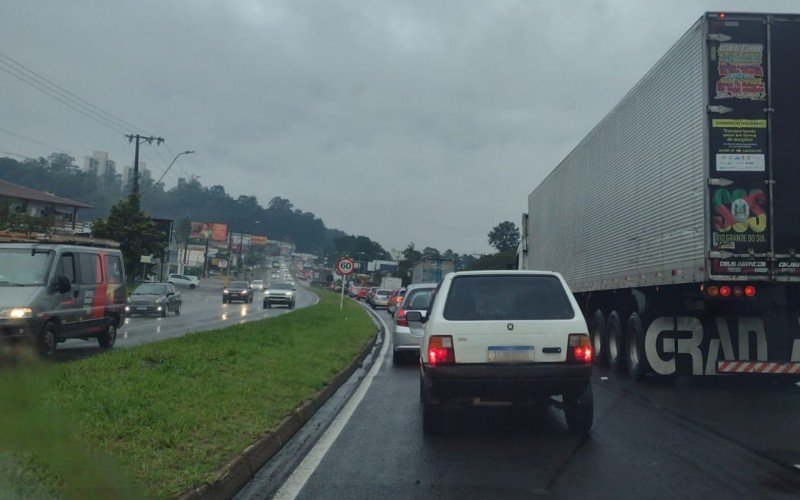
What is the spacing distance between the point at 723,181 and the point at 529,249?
1452 centimetres

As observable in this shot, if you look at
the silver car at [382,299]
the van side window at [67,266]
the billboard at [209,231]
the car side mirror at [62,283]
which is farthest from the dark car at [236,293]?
the billboard at [209,231]

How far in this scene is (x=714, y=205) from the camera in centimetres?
966

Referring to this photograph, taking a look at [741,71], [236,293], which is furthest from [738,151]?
[236,293]

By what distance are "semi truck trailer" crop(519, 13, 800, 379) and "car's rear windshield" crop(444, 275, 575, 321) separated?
9.98ft

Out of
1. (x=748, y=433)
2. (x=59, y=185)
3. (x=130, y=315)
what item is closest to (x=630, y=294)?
(x=748, y=433)

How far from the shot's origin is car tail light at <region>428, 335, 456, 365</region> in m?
7.35

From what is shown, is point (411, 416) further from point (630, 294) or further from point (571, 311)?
point (630, 294)

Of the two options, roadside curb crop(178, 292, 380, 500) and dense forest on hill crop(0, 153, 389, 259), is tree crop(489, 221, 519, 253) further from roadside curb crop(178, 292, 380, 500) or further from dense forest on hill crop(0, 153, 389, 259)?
roadside curb crop(178, 292, 380, 500)

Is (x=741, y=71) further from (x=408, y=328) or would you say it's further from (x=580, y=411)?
(x=408, y=328)

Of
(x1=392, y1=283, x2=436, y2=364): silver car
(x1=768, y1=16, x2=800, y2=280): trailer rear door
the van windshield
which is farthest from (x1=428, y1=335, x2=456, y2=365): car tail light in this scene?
the van windshield

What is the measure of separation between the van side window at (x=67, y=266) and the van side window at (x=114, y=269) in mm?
1602

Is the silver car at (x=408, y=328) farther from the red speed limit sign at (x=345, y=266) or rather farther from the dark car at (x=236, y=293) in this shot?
the dark car at (x=236, y=293)

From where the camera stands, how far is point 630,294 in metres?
13.1

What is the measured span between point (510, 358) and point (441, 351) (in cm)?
68
